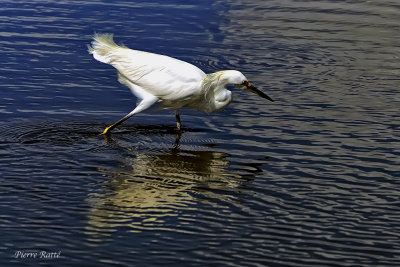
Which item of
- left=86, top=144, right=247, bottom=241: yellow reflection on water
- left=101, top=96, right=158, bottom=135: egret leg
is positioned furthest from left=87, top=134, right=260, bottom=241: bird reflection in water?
left=101, top=96, right=158, bottom=135: egret leg

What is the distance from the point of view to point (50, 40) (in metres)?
12.9

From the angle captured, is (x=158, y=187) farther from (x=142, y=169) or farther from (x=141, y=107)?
(x=141, y=107)

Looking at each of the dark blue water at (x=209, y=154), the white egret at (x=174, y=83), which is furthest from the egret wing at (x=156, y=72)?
the dark blue water at (x=209, y=154)

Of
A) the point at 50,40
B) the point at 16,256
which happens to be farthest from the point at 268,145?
the point at 50,40

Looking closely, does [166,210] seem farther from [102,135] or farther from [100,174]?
[102,135]

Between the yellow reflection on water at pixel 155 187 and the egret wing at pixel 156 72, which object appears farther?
the egret wing at pixel 156 72

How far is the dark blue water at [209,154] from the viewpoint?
6.16m

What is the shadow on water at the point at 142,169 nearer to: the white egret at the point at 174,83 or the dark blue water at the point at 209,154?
the dark blue water at the point at 209,154

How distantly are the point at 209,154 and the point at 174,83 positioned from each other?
83cm

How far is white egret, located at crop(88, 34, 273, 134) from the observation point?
28.5 feet

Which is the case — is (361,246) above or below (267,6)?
below

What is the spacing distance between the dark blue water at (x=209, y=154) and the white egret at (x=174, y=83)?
30 centimetres

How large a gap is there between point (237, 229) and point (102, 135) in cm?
274

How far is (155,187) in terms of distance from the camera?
735 centimetres
